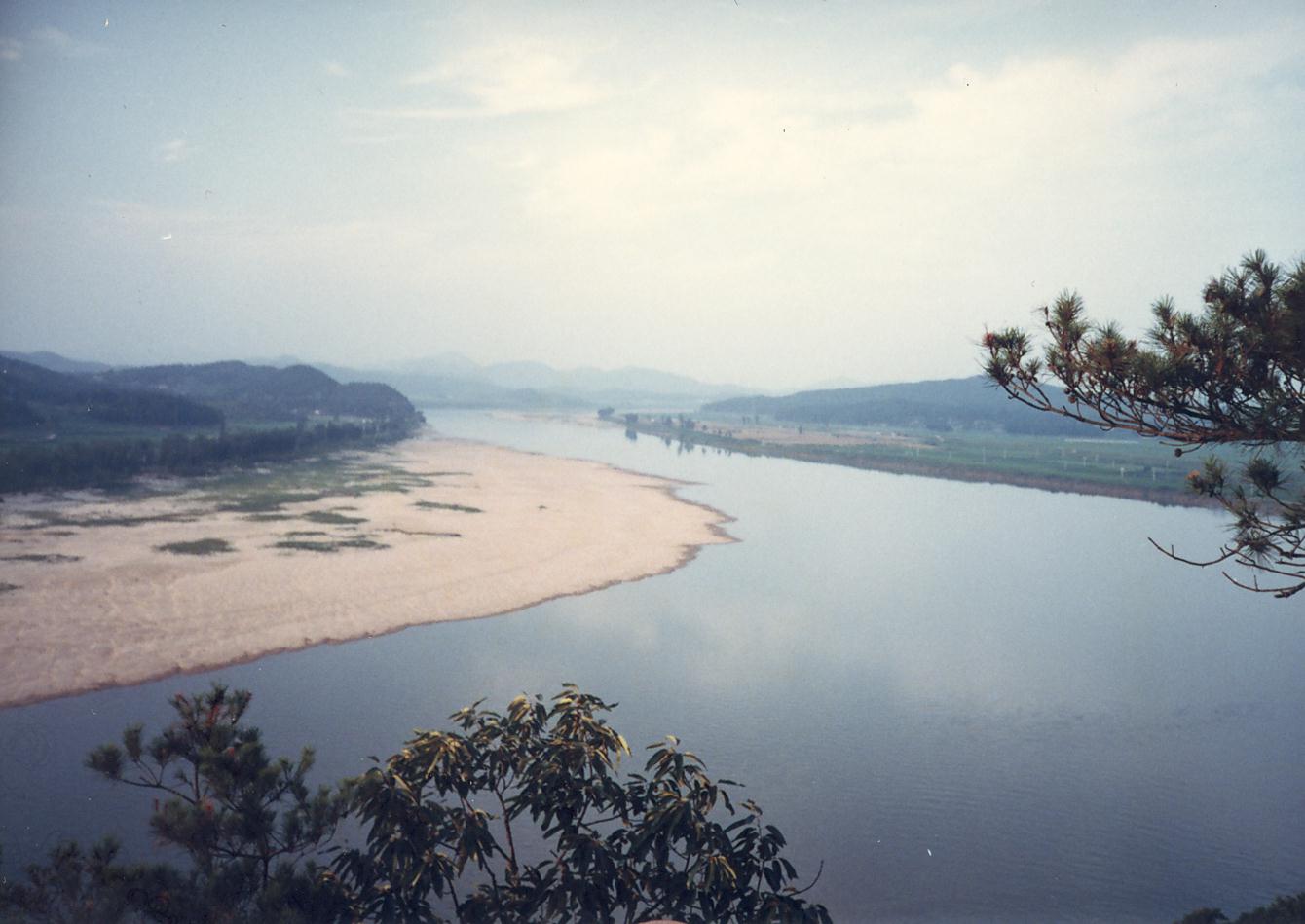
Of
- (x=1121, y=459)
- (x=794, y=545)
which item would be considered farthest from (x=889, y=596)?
(x=1121, y=459)

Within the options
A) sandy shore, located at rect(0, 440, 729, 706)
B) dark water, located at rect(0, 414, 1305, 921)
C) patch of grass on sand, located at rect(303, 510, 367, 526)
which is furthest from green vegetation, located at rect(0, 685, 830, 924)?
patch of grass on sand, located at rect(303, 510, 367, 526)

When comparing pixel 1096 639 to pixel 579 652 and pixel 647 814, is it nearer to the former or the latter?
pixel 579 652

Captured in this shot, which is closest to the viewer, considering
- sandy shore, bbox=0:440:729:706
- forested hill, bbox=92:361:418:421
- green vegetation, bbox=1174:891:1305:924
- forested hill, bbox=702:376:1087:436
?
green vegetation, bbox=1174:891:1305:924

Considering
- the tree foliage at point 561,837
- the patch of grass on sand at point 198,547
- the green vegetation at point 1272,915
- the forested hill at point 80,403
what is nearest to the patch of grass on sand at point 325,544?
the patch of grass on sand at point 198,547

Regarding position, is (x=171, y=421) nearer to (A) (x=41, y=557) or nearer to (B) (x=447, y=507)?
(B) (x=447, y=507)

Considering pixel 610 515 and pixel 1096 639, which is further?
pixel 610 515

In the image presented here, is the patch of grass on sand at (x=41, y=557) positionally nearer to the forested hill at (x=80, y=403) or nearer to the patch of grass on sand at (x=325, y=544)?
the patch of grass on sand at (x=325, y=544)

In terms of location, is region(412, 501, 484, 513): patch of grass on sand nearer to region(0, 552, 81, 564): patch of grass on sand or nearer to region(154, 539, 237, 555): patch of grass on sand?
region(154, 539, 237, 555): patch of grass on sand

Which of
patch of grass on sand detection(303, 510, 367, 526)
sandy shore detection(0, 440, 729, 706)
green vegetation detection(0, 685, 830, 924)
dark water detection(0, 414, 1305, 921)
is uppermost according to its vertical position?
green vegetation detection(0, 685, 830, 924)
